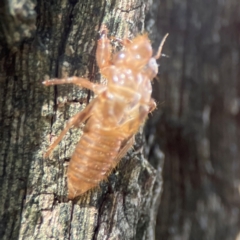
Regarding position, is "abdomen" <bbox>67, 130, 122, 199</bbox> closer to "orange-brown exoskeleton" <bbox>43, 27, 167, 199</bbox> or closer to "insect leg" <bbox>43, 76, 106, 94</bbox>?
"orange-brown exoskeleton" <bbox>43, 27, 167, 199</bbox>

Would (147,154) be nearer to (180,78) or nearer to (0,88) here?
(180,78)

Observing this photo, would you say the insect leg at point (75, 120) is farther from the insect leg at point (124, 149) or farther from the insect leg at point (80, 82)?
the insect leg at point (124, 149)

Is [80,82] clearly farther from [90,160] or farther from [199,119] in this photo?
[199,119]

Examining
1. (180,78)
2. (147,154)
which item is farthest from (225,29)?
(147,154)

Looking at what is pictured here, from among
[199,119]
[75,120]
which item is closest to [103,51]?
[75,120]

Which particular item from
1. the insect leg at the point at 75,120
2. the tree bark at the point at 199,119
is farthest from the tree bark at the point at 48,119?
the tree bark at the point at 199,119
